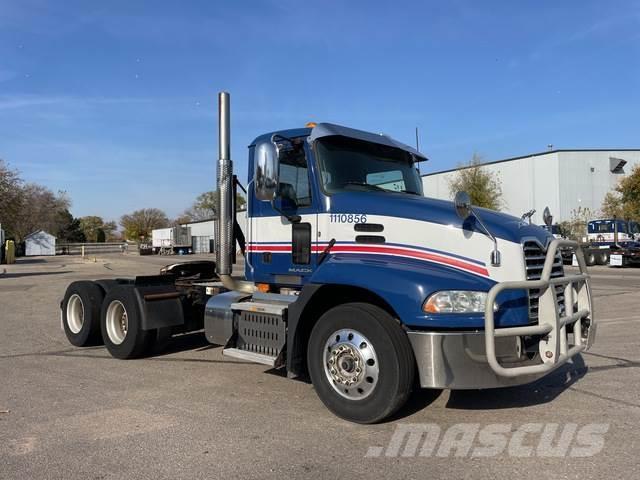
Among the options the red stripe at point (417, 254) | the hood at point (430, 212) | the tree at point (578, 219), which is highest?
the tree at point (578, 219)

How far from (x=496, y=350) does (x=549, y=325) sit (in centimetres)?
48

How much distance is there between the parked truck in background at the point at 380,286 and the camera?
166 inches

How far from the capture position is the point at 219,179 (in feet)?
23.0

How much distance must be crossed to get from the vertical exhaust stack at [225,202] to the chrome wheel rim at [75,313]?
2.72 metres

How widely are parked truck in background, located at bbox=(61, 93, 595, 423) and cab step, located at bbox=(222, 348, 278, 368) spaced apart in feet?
0.08

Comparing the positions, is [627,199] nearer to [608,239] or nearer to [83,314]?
[608,239]

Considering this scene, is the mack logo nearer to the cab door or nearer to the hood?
the cab door

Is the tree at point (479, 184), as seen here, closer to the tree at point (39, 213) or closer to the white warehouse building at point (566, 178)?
the white warehouse building at point (566, 178)

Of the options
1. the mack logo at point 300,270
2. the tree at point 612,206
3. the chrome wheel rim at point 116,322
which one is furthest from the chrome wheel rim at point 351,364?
the tree at point 612,206

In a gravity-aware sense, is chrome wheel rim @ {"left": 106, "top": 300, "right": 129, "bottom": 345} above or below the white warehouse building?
below

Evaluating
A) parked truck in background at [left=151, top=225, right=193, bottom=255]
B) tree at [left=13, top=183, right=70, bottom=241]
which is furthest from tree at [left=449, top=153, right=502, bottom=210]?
tree at [left=13, top=183, right=70, bottom=241]

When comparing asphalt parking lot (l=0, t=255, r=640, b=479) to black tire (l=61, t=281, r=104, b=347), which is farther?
black tire (l=61, t=281, r=104, b=347)

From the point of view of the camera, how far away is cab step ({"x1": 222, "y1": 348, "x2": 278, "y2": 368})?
532cm

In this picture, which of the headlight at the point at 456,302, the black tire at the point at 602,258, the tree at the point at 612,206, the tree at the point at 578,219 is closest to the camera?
the headlight at the point at 456,302
